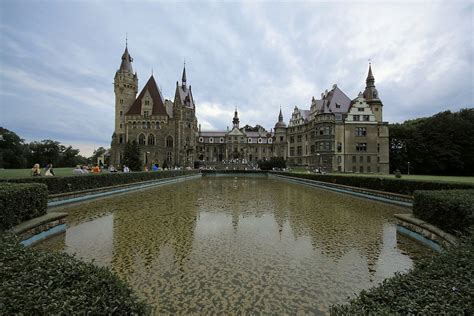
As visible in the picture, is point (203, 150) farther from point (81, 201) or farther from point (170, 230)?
point (170, 230)

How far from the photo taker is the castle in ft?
166

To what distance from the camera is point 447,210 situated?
6230 millimetres

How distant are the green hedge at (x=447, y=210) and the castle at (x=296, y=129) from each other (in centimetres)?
4464

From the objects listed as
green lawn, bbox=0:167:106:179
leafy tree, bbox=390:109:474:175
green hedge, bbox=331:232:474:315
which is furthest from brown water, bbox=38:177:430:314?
leafy tree, bbox=390:109:474:175

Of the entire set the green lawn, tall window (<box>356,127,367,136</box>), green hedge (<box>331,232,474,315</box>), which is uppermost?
tall window (<box>356,127,367,136</box>)

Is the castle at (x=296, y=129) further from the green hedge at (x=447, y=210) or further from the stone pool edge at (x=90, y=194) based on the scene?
the green hedge at (x=447, y=210)

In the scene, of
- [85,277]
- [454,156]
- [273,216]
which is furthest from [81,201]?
[454,156]

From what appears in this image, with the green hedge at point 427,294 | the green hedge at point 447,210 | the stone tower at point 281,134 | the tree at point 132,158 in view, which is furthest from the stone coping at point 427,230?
the stone tower at point 281,134

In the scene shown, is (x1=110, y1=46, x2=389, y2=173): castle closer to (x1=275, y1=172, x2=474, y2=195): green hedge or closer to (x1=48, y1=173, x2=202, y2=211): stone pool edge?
(x1=275, y1=172, x2=474, y2=195): green hedge

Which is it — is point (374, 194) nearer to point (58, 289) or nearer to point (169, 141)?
point (58, 289)

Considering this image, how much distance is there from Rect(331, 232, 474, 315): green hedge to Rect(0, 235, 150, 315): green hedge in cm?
226

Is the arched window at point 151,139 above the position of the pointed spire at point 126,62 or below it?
below

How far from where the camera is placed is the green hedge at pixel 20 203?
5.91 meters

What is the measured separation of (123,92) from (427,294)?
6697 centimetres
